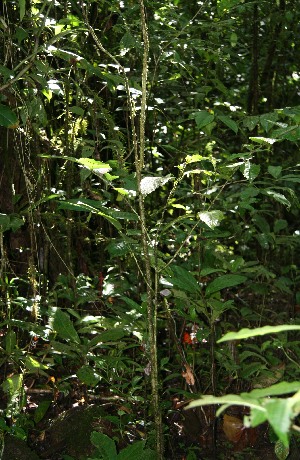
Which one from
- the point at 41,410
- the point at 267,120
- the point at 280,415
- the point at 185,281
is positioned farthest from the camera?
the point at 41,410

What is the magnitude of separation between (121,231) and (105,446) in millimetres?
712

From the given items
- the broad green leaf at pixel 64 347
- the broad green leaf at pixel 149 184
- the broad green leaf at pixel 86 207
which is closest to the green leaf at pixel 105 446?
the broad green leaf at pixel 64 347

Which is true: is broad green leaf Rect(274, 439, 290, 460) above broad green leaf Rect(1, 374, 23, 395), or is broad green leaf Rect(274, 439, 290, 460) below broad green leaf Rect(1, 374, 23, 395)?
below

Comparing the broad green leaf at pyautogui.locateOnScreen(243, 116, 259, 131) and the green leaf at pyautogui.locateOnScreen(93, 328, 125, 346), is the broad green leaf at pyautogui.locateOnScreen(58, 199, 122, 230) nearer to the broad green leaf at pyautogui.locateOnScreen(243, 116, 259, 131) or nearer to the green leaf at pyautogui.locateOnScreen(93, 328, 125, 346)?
the green leaf at pyautogui.locateOnScreen(93, 328, 125, 346)

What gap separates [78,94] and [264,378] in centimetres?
132

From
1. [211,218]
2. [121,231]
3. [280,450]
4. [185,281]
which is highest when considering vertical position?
[211,218]

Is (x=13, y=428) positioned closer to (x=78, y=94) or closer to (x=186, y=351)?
(x=186, y=351)

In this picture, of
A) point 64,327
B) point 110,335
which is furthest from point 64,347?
point 110,335

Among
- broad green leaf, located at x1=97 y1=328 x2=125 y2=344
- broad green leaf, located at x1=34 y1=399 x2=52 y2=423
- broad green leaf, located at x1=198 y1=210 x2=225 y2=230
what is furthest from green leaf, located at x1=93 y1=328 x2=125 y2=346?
broad green leaf, located at x1=198 y1=210 x2=225 y2=230

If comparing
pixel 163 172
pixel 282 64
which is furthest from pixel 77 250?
pixel 282 64

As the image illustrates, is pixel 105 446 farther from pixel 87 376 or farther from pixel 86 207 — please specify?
pixel 86 207

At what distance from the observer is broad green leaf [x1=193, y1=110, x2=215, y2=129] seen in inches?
86.8

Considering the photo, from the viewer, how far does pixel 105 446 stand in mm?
2125

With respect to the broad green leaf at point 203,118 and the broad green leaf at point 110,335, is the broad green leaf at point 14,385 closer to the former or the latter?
the broad green leaf at point 110,335
